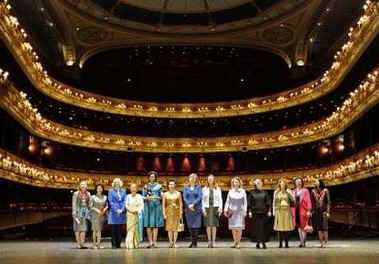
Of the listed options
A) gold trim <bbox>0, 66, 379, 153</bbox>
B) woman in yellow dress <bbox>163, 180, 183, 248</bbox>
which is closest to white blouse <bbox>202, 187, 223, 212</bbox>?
woman in yellow dress <bbox>163, 180, 183, 248</bbox>

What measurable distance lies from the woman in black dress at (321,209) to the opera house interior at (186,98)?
619 inches

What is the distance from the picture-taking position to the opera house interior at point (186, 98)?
34.8 meters

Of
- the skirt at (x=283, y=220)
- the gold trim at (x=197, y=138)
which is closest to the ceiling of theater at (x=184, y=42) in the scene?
the gold trim at (x=197, y=138)

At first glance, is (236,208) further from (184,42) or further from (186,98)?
(186,98)

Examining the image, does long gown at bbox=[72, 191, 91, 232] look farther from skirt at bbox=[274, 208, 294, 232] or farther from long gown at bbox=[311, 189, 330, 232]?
long gown at bbox=[311, 189, 330, 232]

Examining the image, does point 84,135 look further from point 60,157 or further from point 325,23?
point 325,23

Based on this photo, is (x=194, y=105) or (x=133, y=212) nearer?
(x=133, y=212)

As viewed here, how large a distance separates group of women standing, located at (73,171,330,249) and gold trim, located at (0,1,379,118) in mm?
12313

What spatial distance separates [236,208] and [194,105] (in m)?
30.3

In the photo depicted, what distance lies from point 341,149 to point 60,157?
2198cm

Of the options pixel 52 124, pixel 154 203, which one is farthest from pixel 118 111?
pixel 154 203

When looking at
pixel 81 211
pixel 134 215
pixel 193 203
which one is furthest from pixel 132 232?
pixel 193 203

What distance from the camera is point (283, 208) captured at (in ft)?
50.3

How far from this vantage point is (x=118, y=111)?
4325cm
